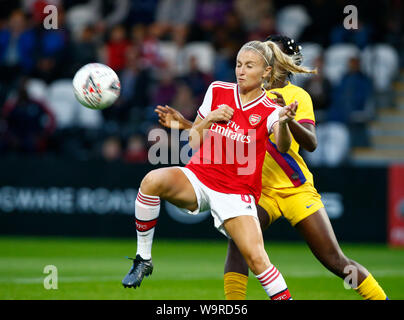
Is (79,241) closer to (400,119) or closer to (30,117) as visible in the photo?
(30,117)

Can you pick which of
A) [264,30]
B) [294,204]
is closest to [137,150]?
[264,30]

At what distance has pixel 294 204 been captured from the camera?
6.37m

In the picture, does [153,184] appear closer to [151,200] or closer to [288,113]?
[151,200]

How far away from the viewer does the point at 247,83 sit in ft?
19.2

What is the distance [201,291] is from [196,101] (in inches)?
275

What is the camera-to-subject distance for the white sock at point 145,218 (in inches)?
229

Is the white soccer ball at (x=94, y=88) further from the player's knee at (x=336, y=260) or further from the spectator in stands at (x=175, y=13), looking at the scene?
the spectator in stands at (x=175, y=13)

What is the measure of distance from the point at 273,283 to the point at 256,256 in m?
0.24

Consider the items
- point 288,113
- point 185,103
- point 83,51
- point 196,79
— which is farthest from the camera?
point 83,51

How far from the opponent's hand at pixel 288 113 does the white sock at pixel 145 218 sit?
1149 millimetres

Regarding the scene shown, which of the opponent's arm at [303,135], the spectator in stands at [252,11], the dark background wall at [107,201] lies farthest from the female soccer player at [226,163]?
the spectator in stands at [252,11]

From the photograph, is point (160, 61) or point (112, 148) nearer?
point (112, 148)

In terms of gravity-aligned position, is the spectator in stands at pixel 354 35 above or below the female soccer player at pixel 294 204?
above
